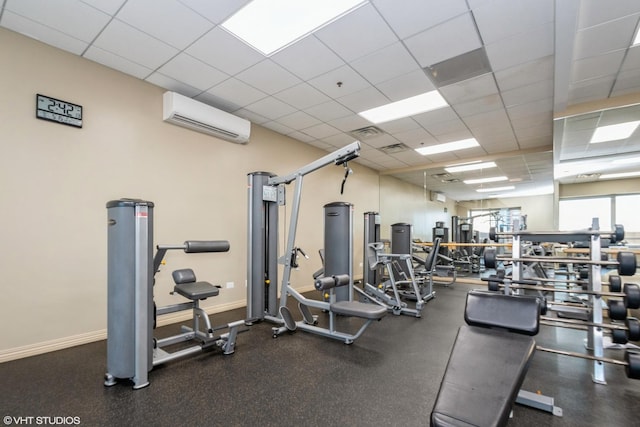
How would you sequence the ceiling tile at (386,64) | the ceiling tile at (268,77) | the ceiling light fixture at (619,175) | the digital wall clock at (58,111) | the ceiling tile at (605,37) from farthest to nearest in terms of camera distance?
the ceiling light fixture at (619,175) → the ceiling tile at (268,77) → the ceiling tile at (386,64) → the digital wall clock at (58,111) → the ceiling tile at (605,37)

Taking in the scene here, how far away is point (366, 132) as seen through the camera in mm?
5121

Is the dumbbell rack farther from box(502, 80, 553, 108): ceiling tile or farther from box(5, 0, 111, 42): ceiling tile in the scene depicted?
box(5, 0, 111, 42): ceiling tile

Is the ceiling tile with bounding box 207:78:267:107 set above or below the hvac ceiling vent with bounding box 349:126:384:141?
above


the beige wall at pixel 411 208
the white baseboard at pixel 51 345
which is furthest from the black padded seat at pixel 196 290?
the beige wall at pixel 411 208

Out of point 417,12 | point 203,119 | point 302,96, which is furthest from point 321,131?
point 417,12

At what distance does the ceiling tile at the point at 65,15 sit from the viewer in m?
2.31

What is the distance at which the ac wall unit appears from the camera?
354cm

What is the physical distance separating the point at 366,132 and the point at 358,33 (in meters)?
2.54

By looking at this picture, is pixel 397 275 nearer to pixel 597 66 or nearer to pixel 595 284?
pixel 595 284

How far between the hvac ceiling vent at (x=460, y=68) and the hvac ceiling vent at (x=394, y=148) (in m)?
2.33

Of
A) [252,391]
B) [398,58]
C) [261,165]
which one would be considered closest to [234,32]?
[398,58]

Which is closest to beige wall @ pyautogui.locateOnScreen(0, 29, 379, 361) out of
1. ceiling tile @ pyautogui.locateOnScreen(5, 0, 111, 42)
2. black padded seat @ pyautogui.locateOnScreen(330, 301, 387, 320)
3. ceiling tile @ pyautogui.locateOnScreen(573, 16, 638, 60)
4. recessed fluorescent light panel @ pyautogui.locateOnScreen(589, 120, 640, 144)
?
ceiling tile @ pyautogui.locateOnScreen(5, 0, 111, 42)

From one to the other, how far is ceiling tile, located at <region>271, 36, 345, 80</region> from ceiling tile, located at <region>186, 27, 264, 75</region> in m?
0.27

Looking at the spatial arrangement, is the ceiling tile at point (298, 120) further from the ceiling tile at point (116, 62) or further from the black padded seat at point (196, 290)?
the black padded seat at point (196, 290)
